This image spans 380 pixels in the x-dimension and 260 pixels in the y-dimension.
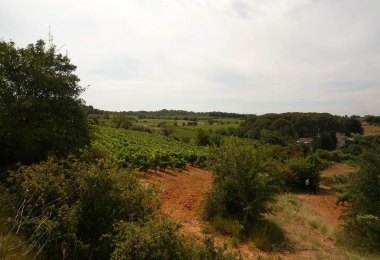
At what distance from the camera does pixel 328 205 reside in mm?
15375

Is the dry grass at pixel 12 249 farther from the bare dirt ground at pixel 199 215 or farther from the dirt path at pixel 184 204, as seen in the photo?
the dirt path at pixel 184 204

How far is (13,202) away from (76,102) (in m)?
5.18

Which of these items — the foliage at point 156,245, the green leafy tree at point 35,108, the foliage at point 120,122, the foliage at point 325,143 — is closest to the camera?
the foliage at point 156,245

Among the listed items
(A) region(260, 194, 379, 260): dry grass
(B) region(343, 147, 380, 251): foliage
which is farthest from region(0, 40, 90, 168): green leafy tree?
(B) region(343, 147, 380, 251): foliage

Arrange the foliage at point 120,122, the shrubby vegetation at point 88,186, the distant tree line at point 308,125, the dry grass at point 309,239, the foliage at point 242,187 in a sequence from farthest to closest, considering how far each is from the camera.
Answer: the distant tree line at point 308,125, the foliage at point 120,122, the foliage at point 242,187, the dry grass at point 309,239, the shrubby vegetation at point 88,186

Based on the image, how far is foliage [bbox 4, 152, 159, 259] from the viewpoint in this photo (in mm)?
4402

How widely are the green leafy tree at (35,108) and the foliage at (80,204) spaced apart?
2.79m

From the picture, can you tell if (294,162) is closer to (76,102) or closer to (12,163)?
(76,102)

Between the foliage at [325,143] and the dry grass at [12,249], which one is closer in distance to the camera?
the dry grass at [12,249]

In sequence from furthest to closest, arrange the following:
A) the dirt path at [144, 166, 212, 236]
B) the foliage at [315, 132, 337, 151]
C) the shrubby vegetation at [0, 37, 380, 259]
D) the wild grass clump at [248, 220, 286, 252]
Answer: the foliage at [315, 132, 337, 151] → the dirt path at [144, 166, 212, 236] → the wild grass clump at [248, 220, 286, 252] → the shrubby vegetation at [0, 37, 380, 259]

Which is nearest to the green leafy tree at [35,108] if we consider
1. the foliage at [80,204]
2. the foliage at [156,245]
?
the foliage at [80,204]

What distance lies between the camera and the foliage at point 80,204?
440cm

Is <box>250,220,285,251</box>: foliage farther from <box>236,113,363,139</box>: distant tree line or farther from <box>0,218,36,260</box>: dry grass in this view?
<box>236,113,363,139</box>: distant tree line

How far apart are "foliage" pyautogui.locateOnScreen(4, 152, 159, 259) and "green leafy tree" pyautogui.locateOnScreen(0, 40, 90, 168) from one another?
2.79m
